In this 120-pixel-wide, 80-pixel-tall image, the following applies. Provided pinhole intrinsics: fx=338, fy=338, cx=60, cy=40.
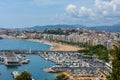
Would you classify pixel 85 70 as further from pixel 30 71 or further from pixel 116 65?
pixel 116 65

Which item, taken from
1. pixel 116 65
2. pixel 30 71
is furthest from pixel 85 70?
pixel 116 65

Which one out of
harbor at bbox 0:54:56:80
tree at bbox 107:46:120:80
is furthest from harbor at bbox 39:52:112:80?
tree at bbox 107:46:120:80

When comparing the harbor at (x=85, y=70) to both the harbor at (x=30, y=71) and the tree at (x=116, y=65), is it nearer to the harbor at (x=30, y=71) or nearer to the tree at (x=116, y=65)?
the harbor at (x=30, y=71)

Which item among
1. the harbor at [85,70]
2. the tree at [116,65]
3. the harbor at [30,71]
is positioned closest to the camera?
the tree at [116,65]

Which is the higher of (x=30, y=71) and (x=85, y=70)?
(x=85, y=70)

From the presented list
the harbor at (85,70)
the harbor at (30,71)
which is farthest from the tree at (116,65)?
the harbor at (30,71)

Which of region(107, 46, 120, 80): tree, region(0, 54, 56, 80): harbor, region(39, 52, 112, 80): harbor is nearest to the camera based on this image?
region(107, 46, 120, 80): tree

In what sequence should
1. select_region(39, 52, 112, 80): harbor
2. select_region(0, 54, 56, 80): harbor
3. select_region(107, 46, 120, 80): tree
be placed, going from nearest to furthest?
select_region(107, 46, 120, 80): tree < select_region(39, 52, 112, 80): harbor < select_region(0, 54, 56, 80): harbor

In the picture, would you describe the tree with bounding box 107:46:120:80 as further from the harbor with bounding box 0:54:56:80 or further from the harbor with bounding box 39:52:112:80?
the harbor with bounding box 0:54:56:80

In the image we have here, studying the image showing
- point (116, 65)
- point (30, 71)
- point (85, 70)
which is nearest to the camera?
point (116, 65)

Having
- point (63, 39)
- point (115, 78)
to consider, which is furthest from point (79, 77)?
point (63, 39)

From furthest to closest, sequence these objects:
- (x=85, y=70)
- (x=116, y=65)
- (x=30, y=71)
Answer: (x=30, y=71), (x=85, y=70), (x=116, y=65)
